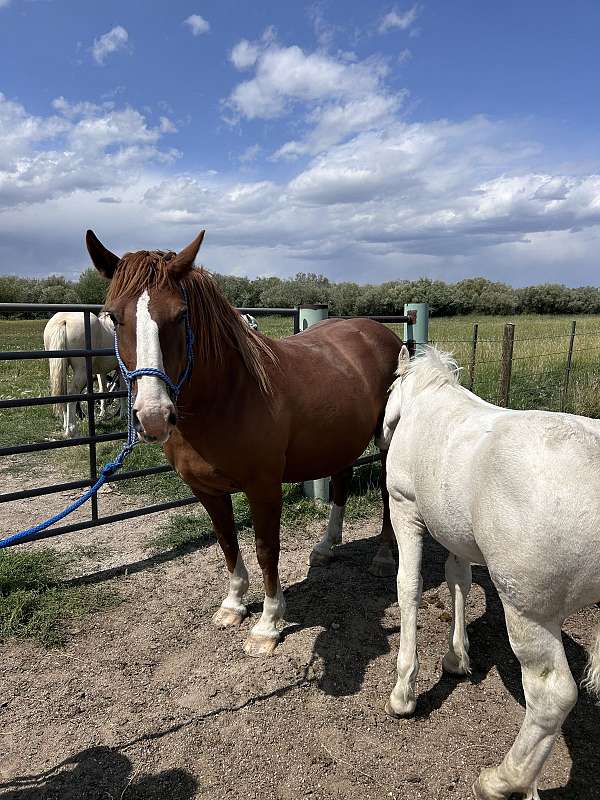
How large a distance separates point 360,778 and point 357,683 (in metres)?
0.56

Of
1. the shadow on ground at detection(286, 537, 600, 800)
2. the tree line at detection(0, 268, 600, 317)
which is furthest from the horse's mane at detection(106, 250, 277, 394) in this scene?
the tree line at detection(0, 268, 600, 317)

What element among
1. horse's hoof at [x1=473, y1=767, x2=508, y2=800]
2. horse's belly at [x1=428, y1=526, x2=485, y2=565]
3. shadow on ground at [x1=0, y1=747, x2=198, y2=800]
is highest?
horse's belly at [x1=428, y1=526, x2=485, y2=565]

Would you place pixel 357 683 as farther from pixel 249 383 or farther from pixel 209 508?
pixel 249 383

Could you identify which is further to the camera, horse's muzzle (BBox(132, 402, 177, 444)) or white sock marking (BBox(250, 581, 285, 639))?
white sock marking (BBox(250, 581, 285, 639))

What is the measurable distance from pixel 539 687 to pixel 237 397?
175cm

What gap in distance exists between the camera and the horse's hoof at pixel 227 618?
10.2 feet

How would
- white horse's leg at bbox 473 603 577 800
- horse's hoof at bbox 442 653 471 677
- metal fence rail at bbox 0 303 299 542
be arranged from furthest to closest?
metal fence rail at bbox 0 303 299 542, horse's hoof at bbox 442 653 471 677, white horse's leg at bbox 473 603 577 800

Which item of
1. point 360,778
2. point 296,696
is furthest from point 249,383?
point 360,778

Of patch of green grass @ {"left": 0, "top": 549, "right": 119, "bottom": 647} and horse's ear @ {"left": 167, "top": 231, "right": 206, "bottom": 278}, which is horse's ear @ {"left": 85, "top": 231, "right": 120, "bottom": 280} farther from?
patch of green grass @ {"left": 0, "top": 549, "right": 119, "bottom": 647}

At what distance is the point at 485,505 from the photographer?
168 cm

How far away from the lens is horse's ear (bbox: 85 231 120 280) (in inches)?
88.4

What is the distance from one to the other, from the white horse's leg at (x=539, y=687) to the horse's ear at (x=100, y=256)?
208cm

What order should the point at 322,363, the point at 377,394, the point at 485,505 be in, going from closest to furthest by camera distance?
the point at 485,505 → the point at 322,363 → the point at 377,394

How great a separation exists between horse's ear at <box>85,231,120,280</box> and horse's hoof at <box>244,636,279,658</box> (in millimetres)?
2073
